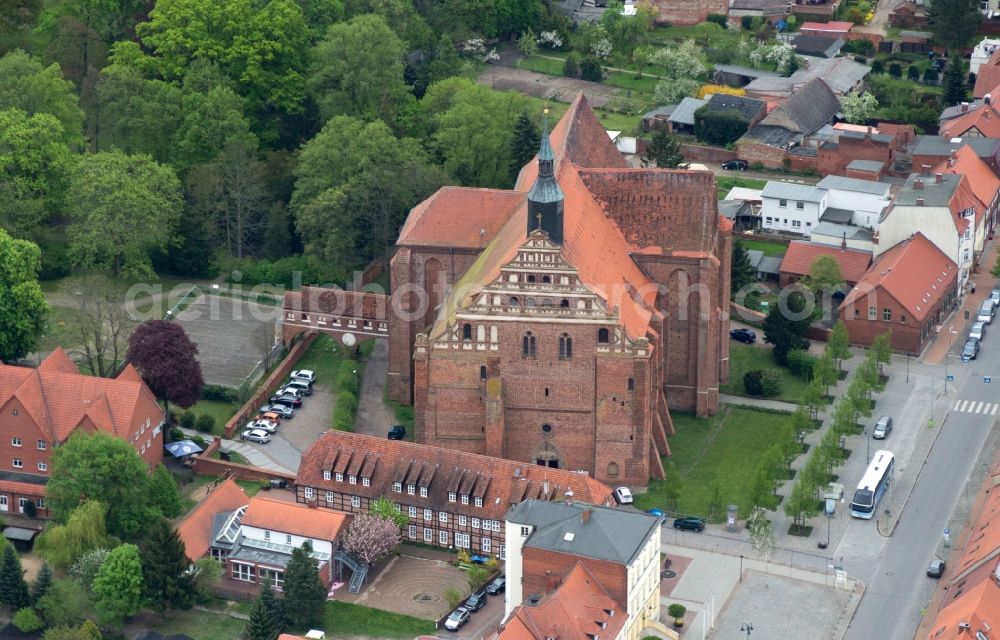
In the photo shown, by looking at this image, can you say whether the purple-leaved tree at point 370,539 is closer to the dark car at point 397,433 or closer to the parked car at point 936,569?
the dark car at point 397,433

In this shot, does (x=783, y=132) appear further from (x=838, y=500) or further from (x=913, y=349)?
(x=838, y=500)

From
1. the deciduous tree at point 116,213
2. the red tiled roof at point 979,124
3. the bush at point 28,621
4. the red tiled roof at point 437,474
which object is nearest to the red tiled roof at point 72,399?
Answer: the red tiled roof at point 437,474

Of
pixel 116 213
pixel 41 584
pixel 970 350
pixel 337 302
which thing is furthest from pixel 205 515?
pixel 970 350

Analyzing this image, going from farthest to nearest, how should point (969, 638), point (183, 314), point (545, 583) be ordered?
point (183, 314), point (545, 583), point (969, 638)

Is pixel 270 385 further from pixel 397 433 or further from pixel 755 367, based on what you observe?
pixel 755 367

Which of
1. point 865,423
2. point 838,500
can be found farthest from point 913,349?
point 838,500

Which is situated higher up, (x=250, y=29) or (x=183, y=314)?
(x=250, y=29)
